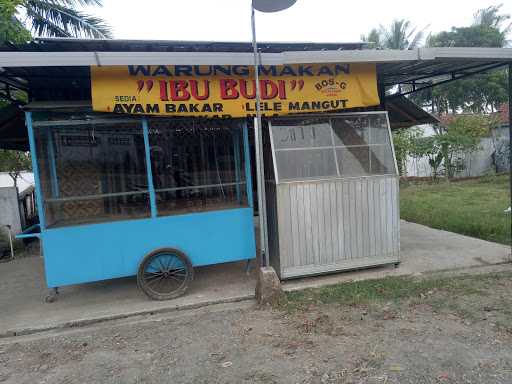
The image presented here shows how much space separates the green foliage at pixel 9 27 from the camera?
478 cm

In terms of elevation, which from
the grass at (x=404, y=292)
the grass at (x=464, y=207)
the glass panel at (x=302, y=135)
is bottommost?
the grass at (x=404, y=292)

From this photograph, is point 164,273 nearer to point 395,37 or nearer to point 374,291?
point 374,291

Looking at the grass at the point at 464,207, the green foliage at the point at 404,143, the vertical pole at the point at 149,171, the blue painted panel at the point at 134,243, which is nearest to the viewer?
the blue painted panel at the point at 134,243

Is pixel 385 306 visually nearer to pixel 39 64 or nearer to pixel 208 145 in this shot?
pixel 208 145

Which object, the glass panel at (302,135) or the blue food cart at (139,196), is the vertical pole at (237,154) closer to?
the blue food cart at (139,196)

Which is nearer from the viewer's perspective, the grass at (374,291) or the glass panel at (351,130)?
the grass at (374,291)

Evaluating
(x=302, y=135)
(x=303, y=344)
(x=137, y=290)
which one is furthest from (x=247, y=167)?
(x=303, y=344)

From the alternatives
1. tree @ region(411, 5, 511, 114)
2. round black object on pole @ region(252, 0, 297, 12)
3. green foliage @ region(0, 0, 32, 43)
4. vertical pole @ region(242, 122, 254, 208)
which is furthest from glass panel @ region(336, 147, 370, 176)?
tree @ region(411, 5, 511, 114)

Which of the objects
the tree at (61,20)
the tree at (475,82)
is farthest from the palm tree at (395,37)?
the tree at (61,20)

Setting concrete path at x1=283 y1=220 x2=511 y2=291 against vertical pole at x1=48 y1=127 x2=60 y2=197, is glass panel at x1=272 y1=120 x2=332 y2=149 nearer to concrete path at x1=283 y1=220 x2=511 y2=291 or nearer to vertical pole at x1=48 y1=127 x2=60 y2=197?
concrete path at x1=283 y1=220 x2=511 y2=291

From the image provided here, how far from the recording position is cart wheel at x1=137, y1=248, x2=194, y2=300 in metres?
4.37

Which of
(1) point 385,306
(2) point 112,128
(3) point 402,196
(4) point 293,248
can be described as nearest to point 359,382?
(1) point 385,306

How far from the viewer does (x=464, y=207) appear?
372 inches

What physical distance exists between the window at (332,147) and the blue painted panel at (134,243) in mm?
864
